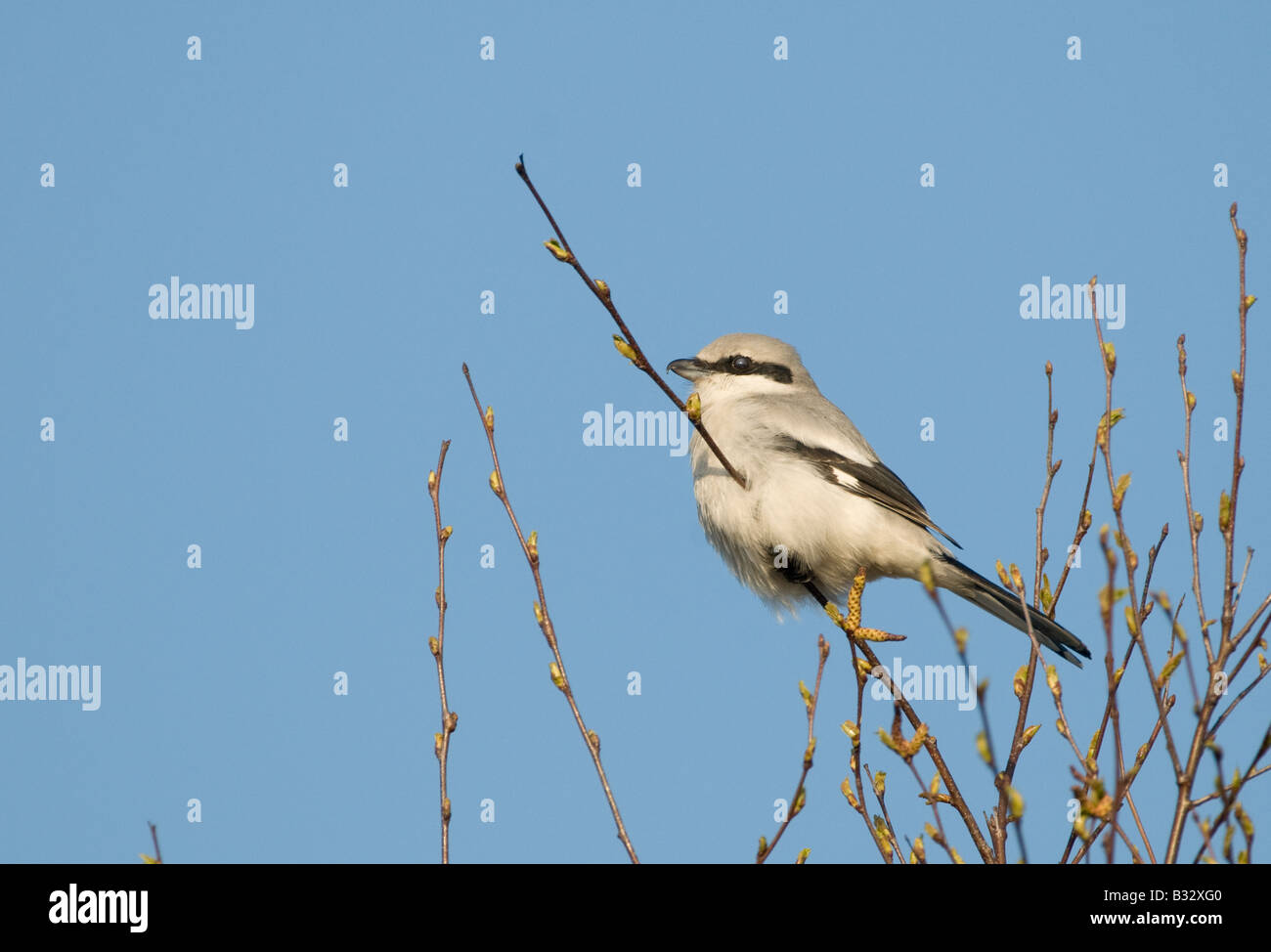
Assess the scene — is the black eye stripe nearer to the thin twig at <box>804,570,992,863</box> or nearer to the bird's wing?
the bird's wing

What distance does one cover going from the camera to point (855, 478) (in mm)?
5074

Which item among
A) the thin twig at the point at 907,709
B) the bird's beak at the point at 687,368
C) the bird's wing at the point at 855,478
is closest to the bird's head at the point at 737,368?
the bird's beak at the point at 687,368

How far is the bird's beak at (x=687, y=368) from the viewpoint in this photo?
554cm

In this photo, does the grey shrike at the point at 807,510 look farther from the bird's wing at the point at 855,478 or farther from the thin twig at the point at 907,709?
the thin twig at the point at 907,709

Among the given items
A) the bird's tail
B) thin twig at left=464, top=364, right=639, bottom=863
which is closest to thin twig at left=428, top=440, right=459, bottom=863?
thin twig at left=464, top=364, right=639, bottom=863

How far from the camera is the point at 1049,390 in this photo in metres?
3.78

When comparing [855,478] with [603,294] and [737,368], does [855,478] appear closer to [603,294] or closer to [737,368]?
[737,368]

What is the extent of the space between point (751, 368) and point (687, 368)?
30cm

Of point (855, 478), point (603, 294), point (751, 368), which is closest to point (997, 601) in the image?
point (855, 478)

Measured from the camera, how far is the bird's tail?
4.29 m

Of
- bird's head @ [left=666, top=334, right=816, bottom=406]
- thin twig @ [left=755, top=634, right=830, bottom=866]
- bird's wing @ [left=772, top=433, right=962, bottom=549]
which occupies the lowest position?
thin twig @ [left=755, top=634, right=830, bottom=866]
